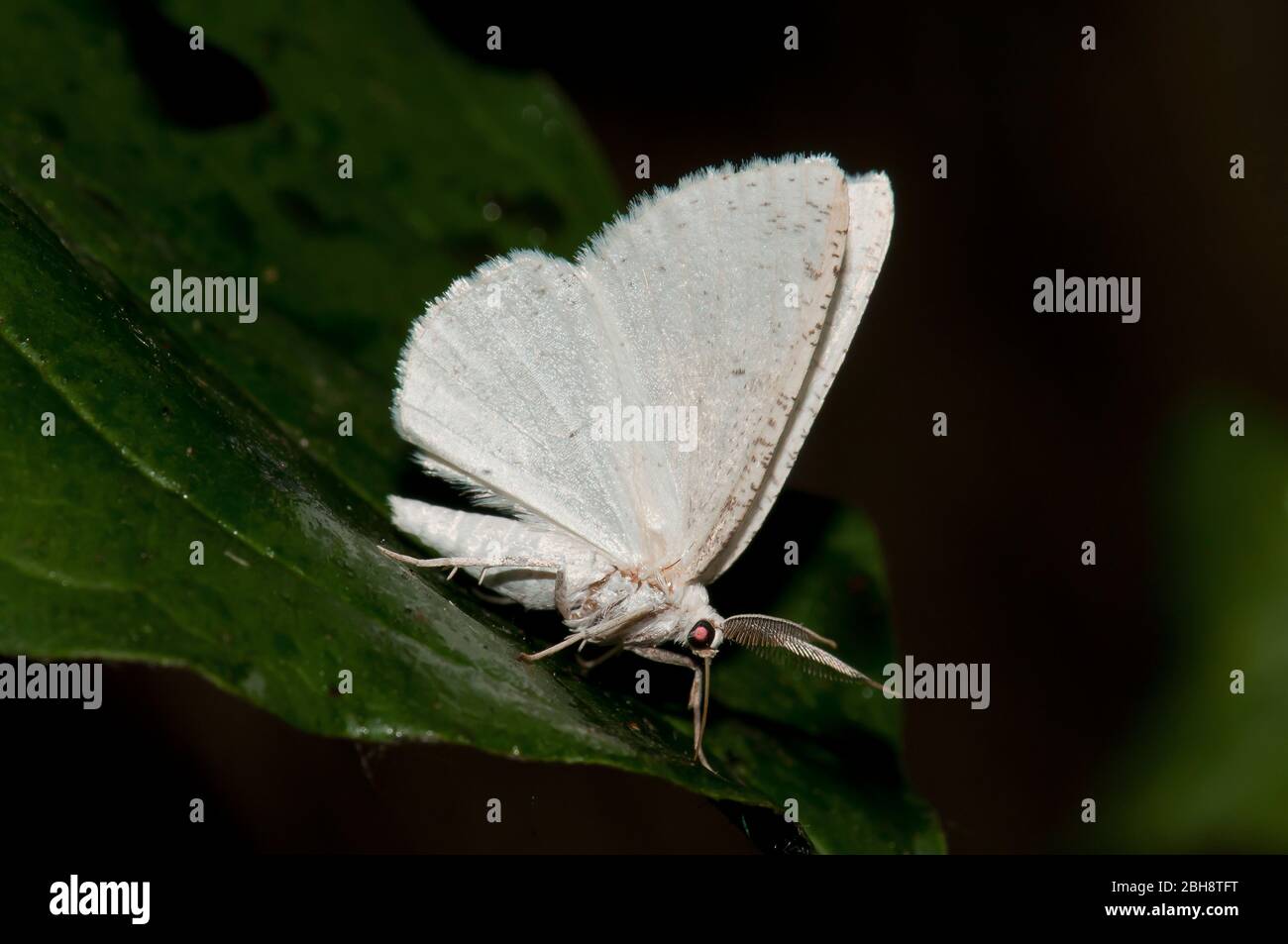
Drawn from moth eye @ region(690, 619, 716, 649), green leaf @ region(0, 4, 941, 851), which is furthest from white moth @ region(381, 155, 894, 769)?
green leaf @ region(0, 4, 941, 851)

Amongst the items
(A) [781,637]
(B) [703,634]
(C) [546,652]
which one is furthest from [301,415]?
(A) [781,637]

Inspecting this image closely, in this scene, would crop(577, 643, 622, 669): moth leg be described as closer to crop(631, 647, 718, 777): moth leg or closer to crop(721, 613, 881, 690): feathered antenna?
crop(631, 647, 718, 777): moth leg

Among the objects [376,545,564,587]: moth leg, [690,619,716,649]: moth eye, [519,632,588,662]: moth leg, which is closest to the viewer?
[519,632,588,662]: moth leg

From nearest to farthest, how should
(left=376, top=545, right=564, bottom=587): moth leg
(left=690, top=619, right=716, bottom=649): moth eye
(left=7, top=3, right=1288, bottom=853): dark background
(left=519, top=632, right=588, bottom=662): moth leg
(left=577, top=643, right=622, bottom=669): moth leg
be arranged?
(left=519, top=632, right=588, bottom=662): moth leg → (left=376, top=545, right=564, bottom=587): moth leg → (left=690, top=619, right=716, bottom=649): moth eye → (left=577, top=643, right=622, bottom=669): moth leg → (left=7, top=3, right=1288, bottom=853): dark background

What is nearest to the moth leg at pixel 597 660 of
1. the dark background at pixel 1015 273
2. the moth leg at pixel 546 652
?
the moth leg at pixel 546 652

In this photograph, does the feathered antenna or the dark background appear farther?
the dark background

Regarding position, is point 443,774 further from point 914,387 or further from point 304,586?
point 914,387

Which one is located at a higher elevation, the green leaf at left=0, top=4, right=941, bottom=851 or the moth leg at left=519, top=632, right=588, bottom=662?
the green leaf at left=0, top=4, right=941, bottom=851
